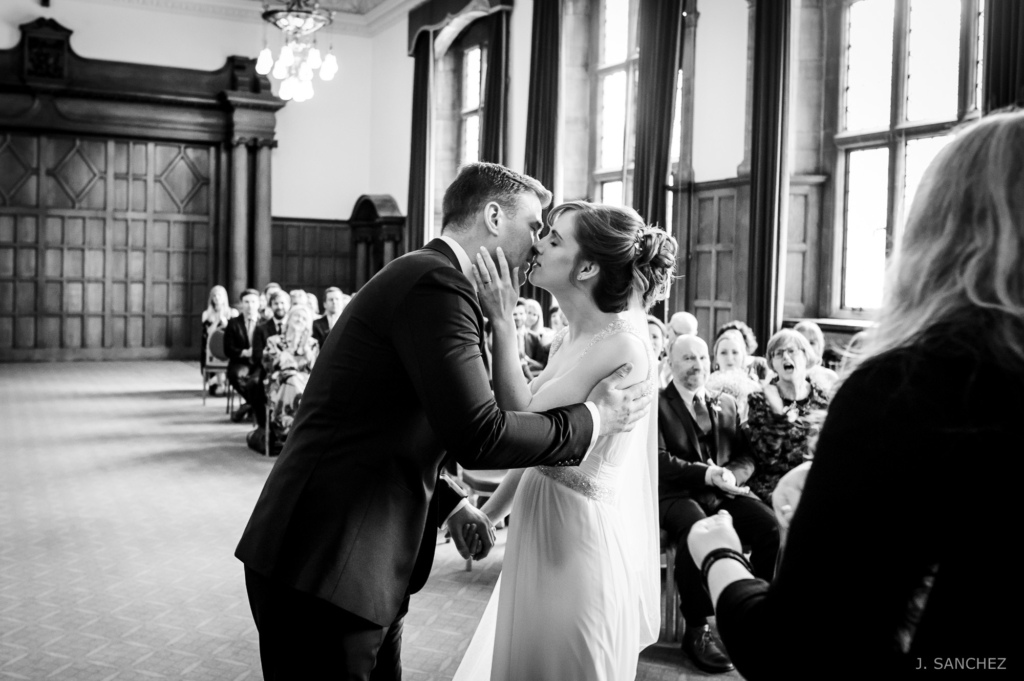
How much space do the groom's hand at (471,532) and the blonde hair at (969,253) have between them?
132 centimetres

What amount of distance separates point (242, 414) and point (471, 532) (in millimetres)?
8535

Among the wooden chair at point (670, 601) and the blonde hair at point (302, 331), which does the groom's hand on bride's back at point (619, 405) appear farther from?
the blonde hair at point (302, 331)

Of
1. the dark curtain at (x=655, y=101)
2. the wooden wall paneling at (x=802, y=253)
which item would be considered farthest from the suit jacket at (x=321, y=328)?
the wooden wall paneling at (x=802, y=253)

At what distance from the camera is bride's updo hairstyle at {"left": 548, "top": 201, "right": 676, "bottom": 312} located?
8.27 feet

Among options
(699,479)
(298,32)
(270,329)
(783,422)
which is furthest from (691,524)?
(298,32)

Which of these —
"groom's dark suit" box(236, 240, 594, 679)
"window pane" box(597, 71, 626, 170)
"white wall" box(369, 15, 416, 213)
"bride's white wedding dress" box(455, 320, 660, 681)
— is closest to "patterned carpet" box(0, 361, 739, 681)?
"bride's white wedding dress" box(455, 320, 660, 681)

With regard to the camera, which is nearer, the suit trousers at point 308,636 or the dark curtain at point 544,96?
the suit trousers at point 308,636

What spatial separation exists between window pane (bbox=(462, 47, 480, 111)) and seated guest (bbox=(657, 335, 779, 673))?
35.4 feet

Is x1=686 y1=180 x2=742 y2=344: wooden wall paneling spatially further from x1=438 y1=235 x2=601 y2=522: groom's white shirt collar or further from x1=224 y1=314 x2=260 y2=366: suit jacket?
x1=438 y1=235 x2=601 y2=522: groom's white shirt collar

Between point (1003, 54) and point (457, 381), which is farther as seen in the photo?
point (1003, 54)

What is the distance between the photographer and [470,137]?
1488cm

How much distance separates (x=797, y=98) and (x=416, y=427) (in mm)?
7258

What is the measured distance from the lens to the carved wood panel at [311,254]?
55.9ft

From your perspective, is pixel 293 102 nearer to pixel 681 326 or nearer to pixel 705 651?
pixel 681 326
